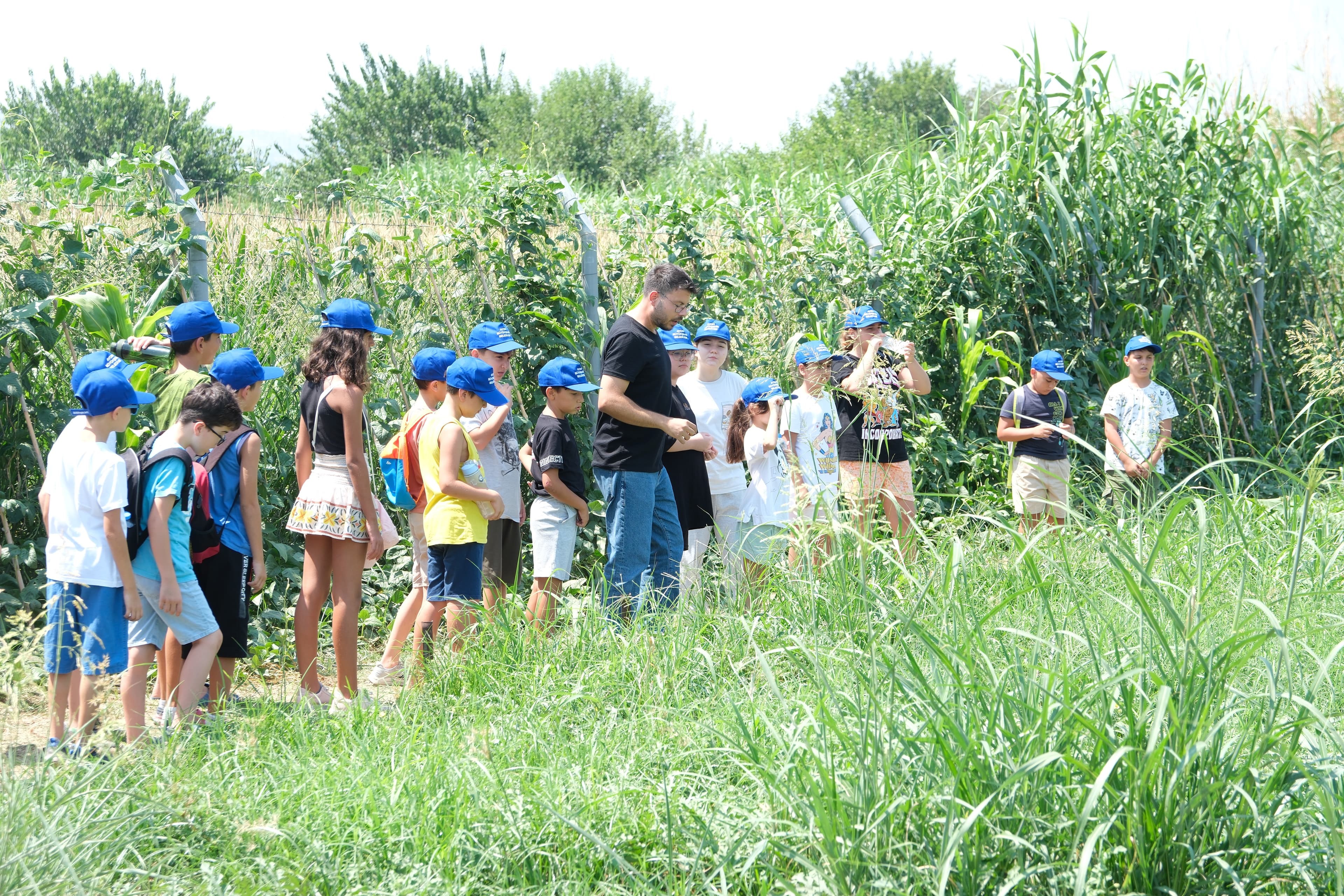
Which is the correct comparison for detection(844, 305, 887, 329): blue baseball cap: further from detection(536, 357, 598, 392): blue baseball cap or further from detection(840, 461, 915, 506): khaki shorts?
detection(536, 357, 598, 392): blue baseball cap

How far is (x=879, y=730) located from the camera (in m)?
Answer: 2.51

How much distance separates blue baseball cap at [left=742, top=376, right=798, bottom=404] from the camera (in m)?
5.28

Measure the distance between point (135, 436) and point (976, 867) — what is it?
3.68 meters

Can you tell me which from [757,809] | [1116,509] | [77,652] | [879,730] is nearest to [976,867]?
[879,730]

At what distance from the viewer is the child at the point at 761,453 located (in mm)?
5027

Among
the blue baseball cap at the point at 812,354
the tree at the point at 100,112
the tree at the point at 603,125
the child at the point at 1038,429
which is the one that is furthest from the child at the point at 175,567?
the tree at the point at 100,112

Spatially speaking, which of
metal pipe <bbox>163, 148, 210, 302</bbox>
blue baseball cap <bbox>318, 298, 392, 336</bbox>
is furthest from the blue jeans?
metal pipe <bbox>163, 148, 210, 302</bbox>

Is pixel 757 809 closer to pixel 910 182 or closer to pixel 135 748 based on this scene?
pixel 135 748

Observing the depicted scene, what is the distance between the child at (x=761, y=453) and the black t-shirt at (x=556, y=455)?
2.69ft

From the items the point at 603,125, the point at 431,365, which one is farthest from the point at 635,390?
the point at 603,125

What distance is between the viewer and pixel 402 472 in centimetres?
469

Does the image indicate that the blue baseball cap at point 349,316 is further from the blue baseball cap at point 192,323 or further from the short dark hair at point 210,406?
the short dark hair at point 210,406

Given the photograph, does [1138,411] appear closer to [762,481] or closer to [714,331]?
[762,481]

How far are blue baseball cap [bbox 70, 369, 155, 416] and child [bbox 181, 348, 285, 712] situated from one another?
41 centimetres
